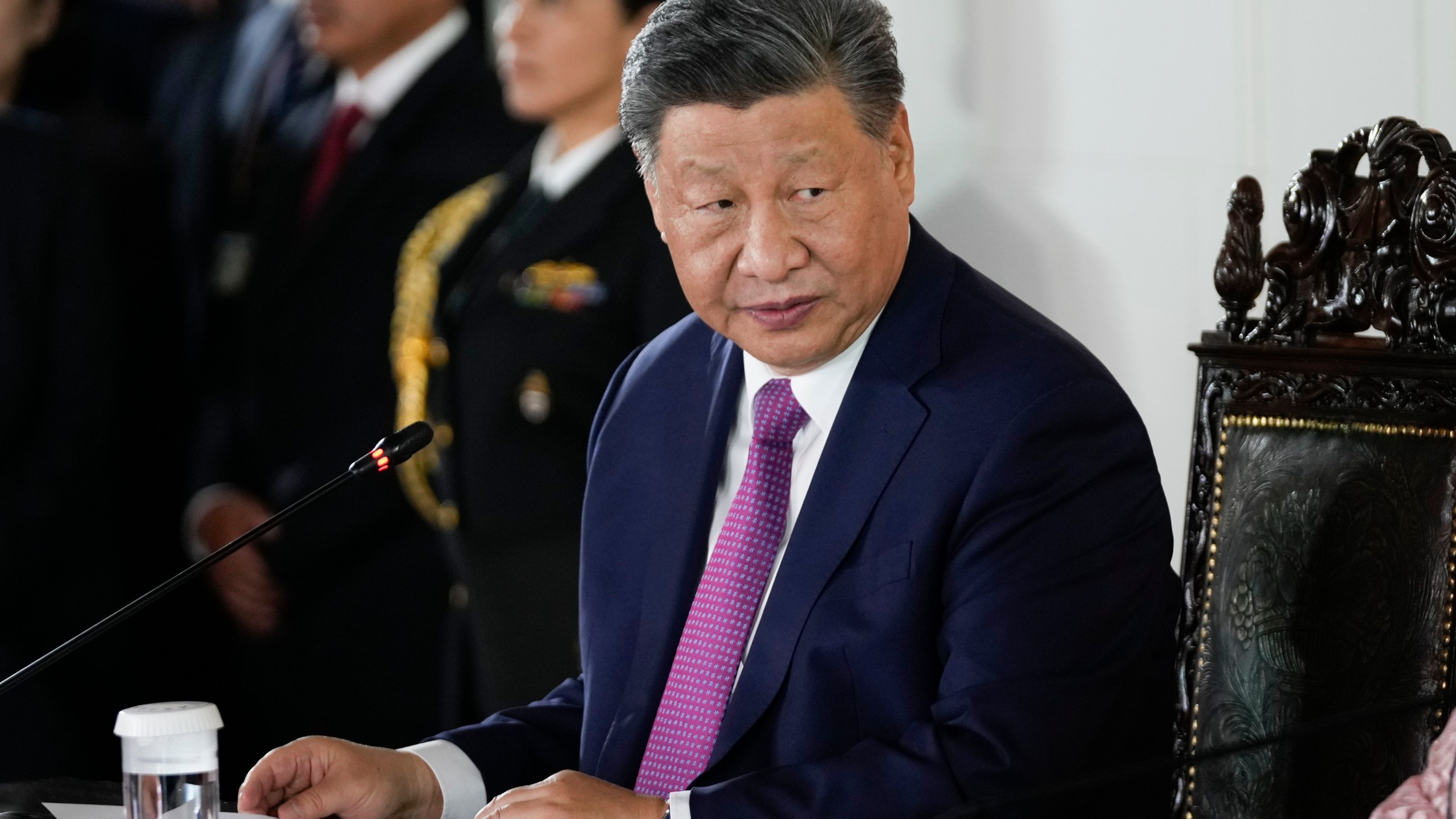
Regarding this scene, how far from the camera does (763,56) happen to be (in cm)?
154

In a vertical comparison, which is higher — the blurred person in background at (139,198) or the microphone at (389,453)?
the blurred person in background at (139,198)

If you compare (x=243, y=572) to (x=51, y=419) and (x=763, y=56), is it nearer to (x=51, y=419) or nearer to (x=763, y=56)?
(x=51, y=419)

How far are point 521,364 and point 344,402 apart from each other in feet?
1.45

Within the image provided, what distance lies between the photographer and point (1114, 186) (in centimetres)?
281

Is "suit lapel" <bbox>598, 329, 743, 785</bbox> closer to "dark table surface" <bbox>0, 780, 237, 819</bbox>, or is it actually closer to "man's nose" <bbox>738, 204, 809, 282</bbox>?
"man's nose" <bbox>738, 204, 809, 282</bbox>

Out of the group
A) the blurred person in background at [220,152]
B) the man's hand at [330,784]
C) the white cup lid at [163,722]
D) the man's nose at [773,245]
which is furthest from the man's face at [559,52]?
the white cup lid at [163,722]

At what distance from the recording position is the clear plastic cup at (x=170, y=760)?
126 cm

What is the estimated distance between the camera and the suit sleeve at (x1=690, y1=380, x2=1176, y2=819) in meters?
1.43

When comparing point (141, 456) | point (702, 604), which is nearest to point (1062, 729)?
point (702, 604)

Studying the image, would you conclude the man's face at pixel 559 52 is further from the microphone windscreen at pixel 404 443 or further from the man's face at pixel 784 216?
the microphone windscreen at pixel 404 443

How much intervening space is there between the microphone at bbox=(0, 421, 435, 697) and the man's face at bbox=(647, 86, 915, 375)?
0.35 meters

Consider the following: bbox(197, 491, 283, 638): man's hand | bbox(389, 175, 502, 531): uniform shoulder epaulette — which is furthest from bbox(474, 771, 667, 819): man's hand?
bbox(197, 491, 283, 638): man's hand

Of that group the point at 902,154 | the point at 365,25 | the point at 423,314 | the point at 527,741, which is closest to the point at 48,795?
the point at 527,741

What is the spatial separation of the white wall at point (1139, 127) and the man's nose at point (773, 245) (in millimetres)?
1280
